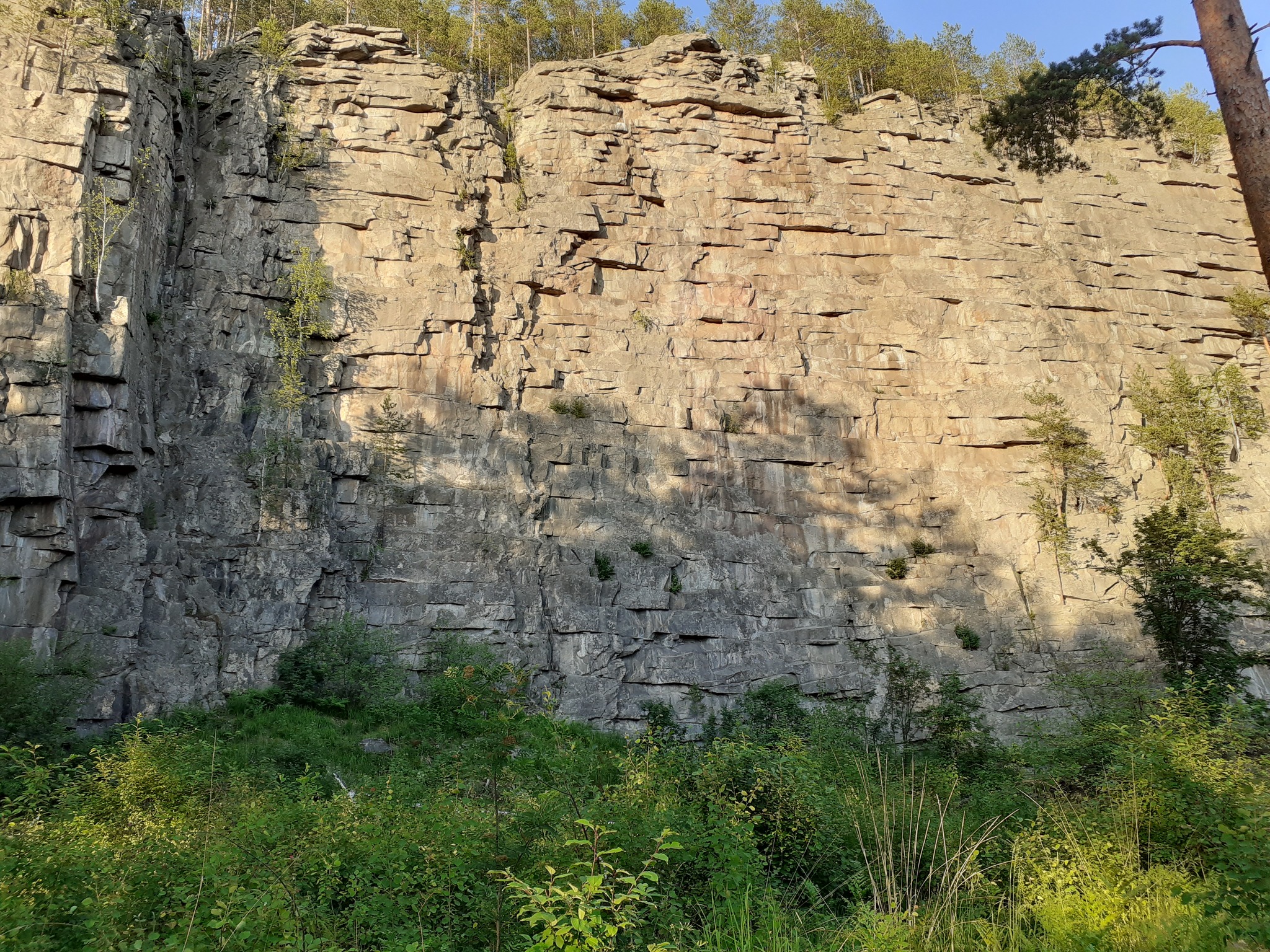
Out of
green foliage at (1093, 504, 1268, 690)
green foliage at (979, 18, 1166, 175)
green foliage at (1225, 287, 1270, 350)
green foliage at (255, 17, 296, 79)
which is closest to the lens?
green foliage at (979, 18, 1166, 175)

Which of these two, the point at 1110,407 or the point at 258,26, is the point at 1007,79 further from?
the point at 258,26

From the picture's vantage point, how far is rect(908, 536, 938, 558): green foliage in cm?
2784

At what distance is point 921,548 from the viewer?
91.5 feet

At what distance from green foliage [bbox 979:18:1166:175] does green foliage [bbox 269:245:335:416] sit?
19.9 m

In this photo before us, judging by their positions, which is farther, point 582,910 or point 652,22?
point 652,22

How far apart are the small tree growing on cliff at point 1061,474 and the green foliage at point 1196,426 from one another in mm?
2087

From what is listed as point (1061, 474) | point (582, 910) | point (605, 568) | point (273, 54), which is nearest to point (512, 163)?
point (273, 54)

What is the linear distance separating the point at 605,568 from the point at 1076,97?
1695 cm

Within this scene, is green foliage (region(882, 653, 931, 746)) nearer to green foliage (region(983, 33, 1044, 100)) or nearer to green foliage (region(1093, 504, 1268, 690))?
green foliage (region(1093, 504, 1268, 690))

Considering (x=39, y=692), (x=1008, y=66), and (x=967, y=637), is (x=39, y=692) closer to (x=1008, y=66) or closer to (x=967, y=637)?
(x=967, y=637)

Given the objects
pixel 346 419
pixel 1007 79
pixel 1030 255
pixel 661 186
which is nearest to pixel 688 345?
Answer: pixel 661 186

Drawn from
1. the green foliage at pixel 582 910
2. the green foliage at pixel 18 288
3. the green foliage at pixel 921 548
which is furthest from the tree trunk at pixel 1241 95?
the green foliage at pixel 18 288

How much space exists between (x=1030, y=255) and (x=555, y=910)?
112 ft

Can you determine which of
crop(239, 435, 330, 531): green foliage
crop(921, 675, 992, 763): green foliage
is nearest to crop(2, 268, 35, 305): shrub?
crop(239, 435, 330, 531): green foliage
